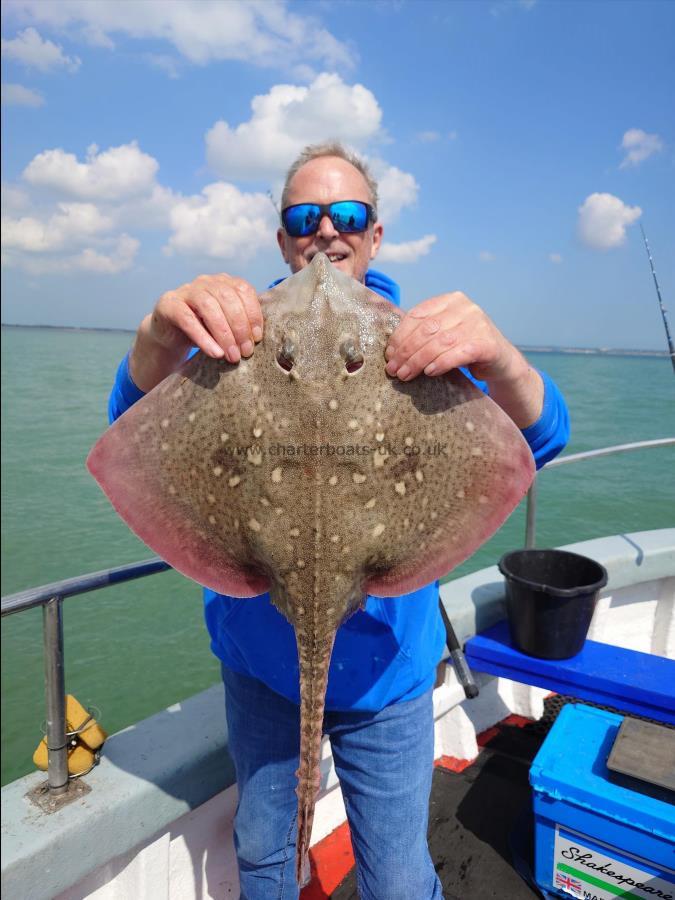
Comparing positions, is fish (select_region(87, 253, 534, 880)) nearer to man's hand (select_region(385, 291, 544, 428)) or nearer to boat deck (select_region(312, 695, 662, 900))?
man's hand (select_region(385, 291, 544, 428))

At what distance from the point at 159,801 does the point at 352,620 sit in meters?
1.22

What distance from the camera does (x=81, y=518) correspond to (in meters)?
18.1

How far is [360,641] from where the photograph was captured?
6.89 ft

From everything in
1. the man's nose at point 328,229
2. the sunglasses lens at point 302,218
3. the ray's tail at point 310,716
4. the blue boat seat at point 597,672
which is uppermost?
the sunglasses lens at point 302,218

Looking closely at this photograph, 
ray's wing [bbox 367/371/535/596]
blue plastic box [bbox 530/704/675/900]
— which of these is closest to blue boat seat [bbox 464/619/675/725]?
blue plastic box [bbox 530/704/675/900]

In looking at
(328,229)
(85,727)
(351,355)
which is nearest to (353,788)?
(85,727)

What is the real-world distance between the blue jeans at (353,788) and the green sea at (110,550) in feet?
11.4

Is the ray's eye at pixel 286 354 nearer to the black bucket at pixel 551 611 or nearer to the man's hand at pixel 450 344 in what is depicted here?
the man's hand at pixel 450 344

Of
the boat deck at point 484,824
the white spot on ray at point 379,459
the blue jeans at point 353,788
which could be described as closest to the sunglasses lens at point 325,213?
the white spot on ray at point 379,459

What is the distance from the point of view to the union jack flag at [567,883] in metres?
2.98

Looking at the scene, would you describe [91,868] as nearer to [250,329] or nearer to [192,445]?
[192,445]

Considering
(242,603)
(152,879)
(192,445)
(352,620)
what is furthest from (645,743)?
(192,445)

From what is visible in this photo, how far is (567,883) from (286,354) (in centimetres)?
312

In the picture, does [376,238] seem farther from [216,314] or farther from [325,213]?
[216,314]
